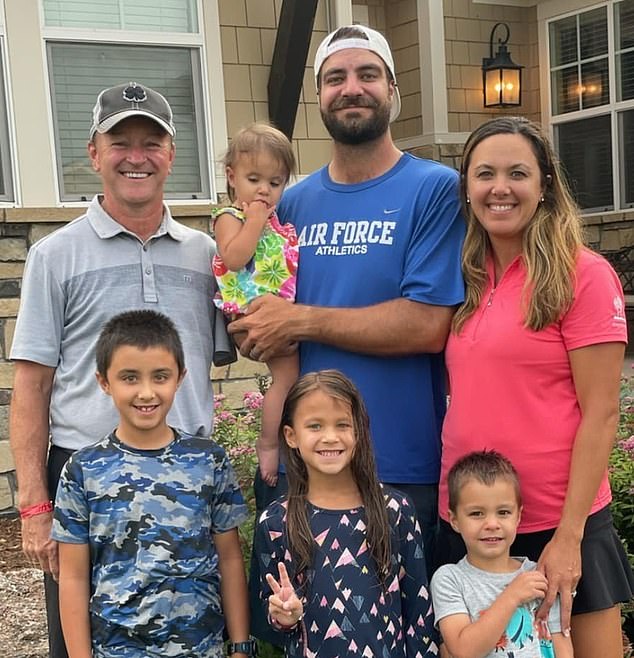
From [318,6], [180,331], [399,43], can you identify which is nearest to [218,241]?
[180,331]

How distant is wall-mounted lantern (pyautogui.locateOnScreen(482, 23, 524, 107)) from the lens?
25.3 feet

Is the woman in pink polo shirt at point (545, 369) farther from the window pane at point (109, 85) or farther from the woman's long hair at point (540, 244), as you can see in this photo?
the window pane at point (109, 85)

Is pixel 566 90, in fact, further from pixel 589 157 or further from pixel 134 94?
pixel 134 94

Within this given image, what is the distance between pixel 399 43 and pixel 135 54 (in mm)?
3495

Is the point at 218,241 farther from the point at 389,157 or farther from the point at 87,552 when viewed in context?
the point at 87,552

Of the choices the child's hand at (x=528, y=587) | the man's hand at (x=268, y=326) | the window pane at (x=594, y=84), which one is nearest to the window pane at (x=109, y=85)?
the man's hand at (x=268, y=326)

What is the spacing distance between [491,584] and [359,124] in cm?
133

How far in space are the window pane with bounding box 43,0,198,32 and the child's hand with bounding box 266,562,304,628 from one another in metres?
4.04

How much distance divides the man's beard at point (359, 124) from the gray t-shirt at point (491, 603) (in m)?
1.23

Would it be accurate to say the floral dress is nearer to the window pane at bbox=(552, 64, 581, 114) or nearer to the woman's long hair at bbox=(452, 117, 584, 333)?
the woman's long hair at bbox=(452, 117, 584, 333)

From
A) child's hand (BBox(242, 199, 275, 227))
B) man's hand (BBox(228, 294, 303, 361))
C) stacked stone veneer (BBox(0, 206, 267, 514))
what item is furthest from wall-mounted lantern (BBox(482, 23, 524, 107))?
man's hand (BBox(228, 294, 303, 361))

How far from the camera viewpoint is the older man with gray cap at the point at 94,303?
2363 mm

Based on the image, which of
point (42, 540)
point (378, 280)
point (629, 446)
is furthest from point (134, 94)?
point (629, 446)

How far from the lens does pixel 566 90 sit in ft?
27.8
